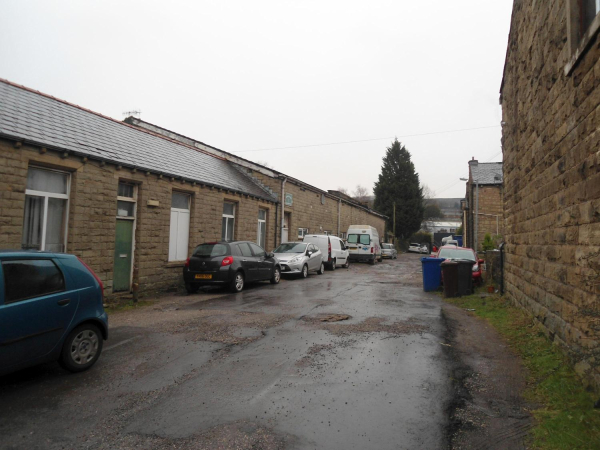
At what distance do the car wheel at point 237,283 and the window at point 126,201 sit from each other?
3579 millimetres

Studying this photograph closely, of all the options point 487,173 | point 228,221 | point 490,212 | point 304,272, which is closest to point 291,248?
point 304,272

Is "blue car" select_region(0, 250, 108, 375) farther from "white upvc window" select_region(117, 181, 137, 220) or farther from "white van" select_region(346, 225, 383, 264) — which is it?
"white van" select_region(346, 225, 383, 264)

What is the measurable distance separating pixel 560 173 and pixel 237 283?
9.21 meters

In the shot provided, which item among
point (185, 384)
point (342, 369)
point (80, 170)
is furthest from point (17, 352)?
point (80, 170)

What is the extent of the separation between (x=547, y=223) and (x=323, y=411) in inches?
187

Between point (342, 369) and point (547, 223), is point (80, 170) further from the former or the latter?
point (547, 223)

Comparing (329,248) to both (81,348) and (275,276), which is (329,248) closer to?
(275,276)

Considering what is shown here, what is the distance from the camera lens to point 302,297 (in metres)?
11.3

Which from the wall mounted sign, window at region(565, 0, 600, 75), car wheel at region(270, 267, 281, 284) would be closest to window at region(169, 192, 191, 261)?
car wheel at region(270, 267, 281, 284)

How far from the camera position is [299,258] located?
17.0 metres

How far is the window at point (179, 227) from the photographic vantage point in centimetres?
1340

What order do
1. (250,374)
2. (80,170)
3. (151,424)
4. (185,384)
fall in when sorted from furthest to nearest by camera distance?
(80,170) < (250,374) < (185,384) < (151,424)

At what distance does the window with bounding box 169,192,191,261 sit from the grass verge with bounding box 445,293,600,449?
10.3m

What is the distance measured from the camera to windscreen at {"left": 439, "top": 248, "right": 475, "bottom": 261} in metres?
15.1
